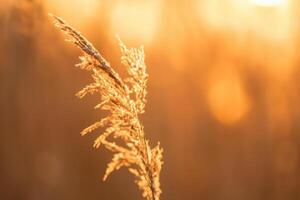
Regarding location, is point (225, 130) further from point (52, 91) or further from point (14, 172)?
point (14, 172)

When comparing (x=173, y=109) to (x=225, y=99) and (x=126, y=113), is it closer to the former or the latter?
(x=225, y=99)

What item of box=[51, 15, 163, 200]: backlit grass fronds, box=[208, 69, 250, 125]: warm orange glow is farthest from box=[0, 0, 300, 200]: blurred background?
box=[51, 15, 163, 200]: backlit grass fronds

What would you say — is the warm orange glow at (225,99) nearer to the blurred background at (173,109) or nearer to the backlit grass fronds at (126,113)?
the blurred background at (173,109)

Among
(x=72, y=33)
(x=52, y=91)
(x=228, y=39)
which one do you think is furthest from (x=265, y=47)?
(x=72, y=33)

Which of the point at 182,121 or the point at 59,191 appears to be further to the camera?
the point at 182,121

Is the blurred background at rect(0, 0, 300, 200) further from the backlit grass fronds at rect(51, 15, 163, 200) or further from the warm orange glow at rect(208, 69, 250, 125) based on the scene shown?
the backlit grass fronds at rect(51, 15, 163, 200)

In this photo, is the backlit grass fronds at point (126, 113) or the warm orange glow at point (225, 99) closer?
the backlit grass fronds at point (126, 113)

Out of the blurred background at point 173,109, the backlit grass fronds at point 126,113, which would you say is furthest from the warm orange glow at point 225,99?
the backlit grass fronds at point 126,113

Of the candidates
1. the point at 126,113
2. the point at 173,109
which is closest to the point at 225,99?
the point at 173,109
